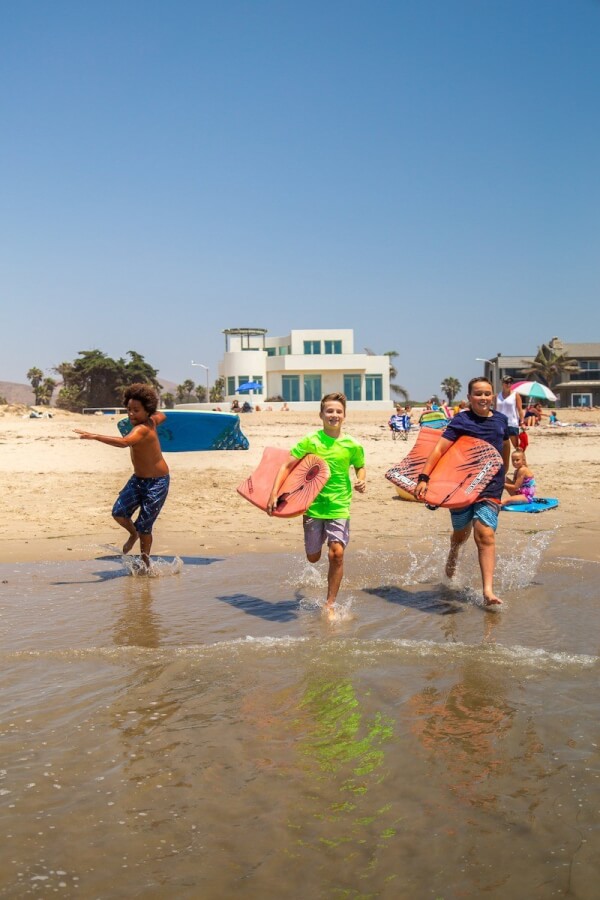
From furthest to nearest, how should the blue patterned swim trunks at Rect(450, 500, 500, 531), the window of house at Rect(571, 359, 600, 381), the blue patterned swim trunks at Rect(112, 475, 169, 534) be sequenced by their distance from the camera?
the window of house at Rect(571, 359, 600, 381)
the blue patterned swim trunks at Rect(112, 475, 169, 534)
the blue patterned swim trunks at Rect(450, 500, 500, 531)

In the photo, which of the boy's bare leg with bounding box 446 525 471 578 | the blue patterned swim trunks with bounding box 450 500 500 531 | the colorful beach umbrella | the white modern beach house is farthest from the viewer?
the white modern beach house

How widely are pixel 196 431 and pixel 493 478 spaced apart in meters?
13.4

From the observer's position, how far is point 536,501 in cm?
1150

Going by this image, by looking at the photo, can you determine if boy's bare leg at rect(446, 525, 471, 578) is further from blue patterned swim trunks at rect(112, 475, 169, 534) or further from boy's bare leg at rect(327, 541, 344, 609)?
blue patterned swim trunks at rect(112, 475, 169, 534)

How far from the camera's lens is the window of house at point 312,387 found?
6375 cm

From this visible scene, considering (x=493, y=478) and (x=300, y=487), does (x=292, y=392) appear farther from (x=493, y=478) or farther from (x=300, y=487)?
(x=300, y=487)

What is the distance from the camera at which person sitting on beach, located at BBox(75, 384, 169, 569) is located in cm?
738

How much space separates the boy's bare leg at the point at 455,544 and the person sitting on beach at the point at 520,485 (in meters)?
4.09

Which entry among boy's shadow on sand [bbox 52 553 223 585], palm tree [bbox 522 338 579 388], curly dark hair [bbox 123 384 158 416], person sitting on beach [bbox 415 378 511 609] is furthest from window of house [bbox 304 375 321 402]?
person sitting on beach [bbox 415 378 511 609]

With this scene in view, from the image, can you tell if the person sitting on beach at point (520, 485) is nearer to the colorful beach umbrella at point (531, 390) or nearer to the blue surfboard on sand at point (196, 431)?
the blue surfboard on sand at point (196, 431)

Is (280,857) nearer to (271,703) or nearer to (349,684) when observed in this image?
(271,703)

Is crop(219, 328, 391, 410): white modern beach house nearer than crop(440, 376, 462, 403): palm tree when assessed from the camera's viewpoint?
Yes

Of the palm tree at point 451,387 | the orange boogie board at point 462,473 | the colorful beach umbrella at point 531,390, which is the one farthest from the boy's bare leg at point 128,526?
the palm tree at point 451,387

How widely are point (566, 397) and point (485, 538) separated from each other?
6959cm
